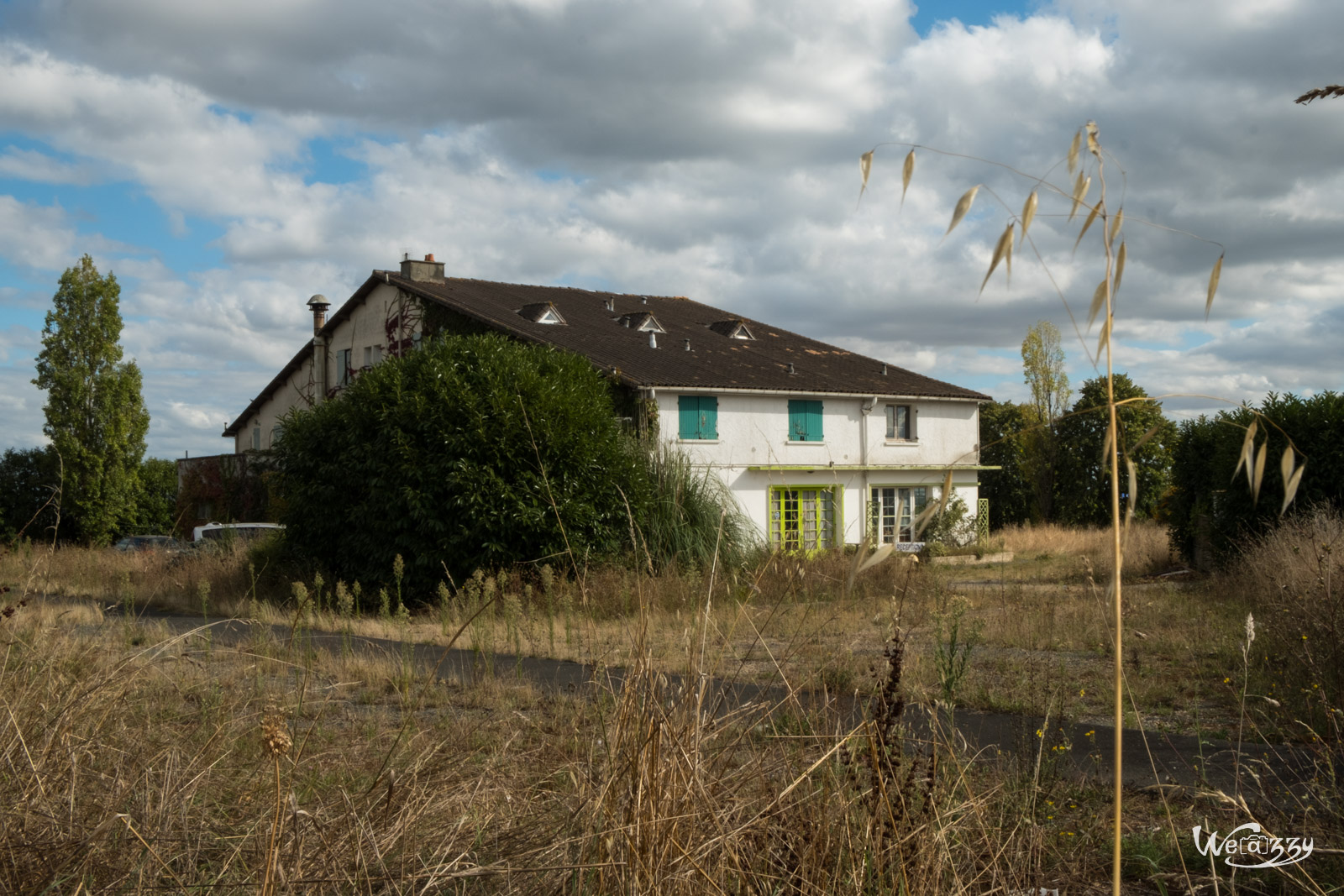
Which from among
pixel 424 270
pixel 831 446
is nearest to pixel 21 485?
pixel 424 270

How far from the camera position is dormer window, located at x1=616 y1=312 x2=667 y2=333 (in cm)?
3073

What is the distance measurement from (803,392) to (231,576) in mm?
15539

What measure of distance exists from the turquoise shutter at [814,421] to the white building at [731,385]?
0.04 m

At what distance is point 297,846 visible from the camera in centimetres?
250

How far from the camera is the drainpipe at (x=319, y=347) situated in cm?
3198

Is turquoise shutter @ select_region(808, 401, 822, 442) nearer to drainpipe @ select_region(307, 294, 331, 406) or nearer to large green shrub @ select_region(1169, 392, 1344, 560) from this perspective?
large green shrub @ select_region(1169, 392, 1344, 560)

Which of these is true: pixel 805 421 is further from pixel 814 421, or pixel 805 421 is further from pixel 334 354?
pixel 334 354

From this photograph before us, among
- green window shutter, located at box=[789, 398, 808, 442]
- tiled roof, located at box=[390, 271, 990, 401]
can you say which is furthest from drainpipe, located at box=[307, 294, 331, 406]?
green window shutter, located at box=[789, 398, 808, 442]

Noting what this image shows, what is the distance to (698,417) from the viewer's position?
83.4 ft

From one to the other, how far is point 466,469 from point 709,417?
1211cm

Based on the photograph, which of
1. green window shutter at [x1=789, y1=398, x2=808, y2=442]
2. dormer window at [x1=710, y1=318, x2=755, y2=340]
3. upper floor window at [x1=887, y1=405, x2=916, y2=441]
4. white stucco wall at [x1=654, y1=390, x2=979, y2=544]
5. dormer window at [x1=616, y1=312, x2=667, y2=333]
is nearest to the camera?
white stucco wall at [x1=654, y1=390, x2=979, y2=544]

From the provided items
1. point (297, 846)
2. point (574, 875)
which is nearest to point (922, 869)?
point (574, 875)

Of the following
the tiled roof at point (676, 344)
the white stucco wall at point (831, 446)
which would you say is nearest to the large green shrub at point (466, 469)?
the tiled roof at point (676, 344)
